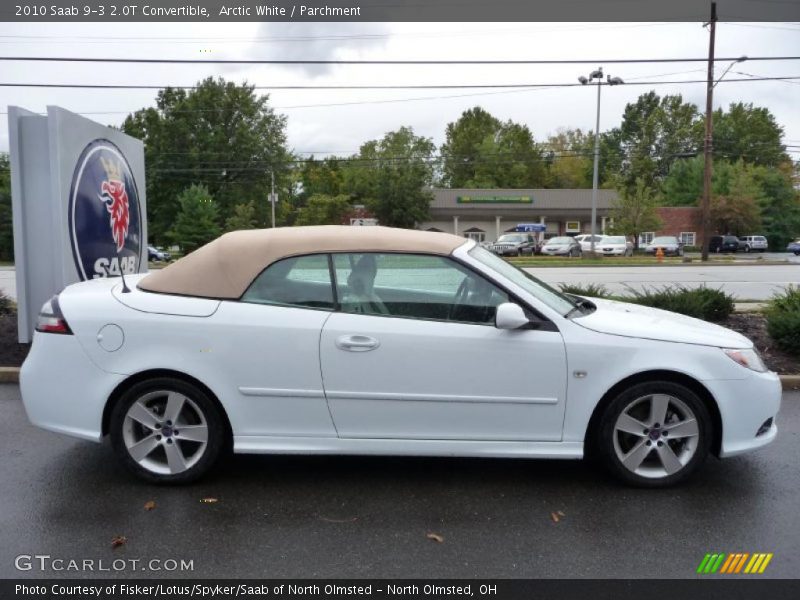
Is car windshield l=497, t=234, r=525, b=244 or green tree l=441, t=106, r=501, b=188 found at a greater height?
green tree l=441, t=106, r=501, b=188

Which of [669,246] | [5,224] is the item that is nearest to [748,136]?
[669,246]

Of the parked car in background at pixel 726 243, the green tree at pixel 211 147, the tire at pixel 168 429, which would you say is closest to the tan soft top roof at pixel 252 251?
the tire at pixel 168 429

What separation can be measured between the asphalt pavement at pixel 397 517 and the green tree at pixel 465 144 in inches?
3173

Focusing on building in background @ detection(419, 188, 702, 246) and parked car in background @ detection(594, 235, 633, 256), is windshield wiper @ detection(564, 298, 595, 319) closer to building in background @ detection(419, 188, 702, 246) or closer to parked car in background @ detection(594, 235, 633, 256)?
parked car in background @ detection(594, 235, 633, 256)

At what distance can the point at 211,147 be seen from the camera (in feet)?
190

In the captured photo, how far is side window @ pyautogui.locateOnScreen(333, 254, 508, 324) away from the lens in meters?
4.04

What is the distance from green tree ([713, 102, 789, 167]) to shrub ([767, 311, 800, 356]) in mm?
75474

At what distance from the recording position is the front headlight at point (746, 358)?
4051mm

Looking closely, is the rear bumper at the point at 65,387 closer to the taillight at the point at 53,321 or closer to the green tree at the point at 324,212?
the taillight at the point at 53,321

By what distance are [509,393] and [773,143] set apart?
8769 cm

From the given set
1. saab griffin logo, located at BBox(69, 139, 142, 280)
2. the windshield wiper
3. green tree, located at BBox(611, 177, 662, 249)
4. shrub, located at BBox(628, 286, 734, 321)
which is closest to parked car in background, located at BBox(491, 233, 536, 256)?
green tree, located at BBox(611, 177, 662, 249)

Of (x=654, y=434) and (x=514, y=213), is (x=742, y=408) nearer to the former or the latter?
(x=654, y=434)

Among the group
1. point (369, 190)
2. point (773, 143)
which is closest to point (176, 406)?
point (369, 190)

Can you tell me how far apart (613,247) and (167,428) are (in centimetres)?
4486
